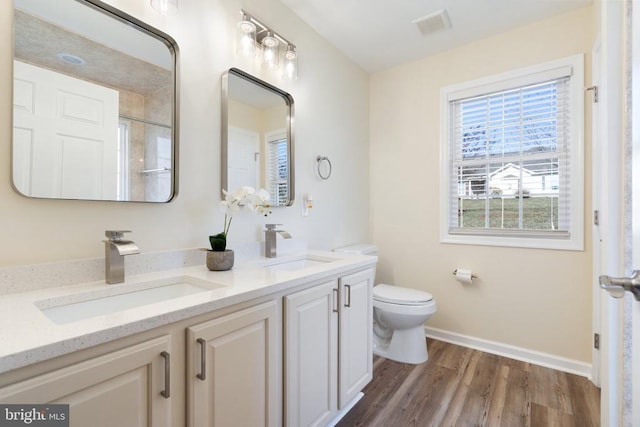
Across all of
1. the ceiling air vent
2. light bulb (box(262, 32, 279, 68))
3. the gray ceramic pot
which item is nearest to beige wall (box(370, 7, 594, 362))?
the ceiling air vent

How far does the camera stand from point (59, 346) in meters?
0.66

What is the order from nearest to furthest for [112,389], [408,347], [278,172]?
[112,389]
[278,172]
[408,347]

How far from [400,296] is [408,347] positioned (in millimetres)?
389

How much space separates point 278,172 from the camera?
203 centimetres

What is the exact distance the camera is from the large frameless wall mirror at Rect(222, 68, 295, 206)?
Answer: 1.71 metres

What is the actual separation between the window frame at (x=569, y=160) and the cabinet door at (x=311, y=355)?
1601 millimetres

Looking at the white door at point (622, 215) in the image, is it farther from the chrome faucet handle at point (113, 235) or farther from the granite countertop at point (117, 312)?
the chrome faucet handle at point (113, 235)

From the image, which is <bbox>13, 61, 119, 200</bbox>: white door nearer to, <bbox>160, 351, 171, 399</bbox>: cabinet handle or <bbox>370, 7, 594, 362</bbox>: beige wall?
<bbox>160, 351, 171, 399</bbox>: cabinet handle

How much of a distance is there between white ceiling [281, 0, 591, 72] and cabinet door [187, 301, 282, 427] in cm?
206

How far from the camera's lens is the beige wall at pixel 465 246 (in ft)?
7.17

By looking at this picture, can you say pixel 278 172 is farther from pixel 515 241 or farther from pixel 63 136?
pixel 515 241

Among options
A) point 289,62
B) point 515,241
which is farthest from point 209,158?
point 515,241

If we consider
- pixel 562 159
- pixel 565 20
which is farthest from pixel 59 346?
pixel 565 20

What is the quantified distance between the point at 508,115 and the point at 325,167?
1.53 metres
